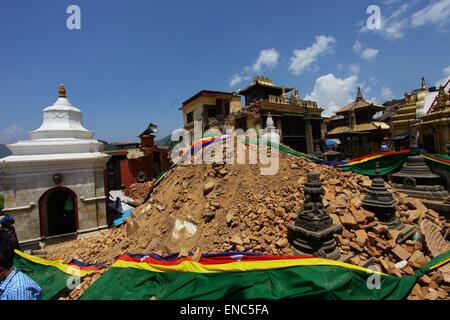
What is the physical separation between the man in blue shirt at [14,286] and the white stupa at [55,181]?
6889 mm

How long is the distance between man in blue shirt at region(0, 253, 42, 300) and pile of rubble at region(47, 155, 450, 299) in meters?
3.10

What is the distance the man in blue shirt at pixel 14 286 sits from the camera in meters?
3.42

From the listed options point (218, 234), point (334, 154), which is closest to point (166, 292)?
point (218, 234)

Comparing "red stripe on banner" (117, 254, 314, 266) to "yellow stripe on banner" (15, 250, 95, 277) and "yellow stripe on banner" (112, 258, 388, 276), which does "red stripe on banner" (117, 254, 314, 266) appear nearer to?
"yellow stripe on banner" (112, 258, 388, 276)

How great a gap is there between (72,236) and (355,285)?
11214mm

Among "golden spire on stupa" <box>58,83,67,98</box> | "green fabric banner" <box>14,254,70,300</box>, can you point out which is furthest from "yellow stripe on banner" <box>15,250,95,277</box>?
"golden spire on stupa" <box>58,83,67,98</box>

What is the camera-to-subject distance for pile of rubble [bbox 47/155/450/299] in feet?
17.0

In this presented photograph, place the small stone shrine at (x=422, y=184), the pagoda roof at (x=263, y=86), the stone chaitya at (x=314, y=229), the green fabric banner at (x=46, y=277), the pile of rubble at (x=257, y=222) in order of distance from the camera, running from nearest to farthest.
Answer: the stone chaitya at (x=314, y=229)
the pile of rubble at (x=257, y=222)
the green fabric banner at (x=46, y=277)
the small stone shrine at (x=422, y=184)
the pagoda roof at (x=263, y=86)

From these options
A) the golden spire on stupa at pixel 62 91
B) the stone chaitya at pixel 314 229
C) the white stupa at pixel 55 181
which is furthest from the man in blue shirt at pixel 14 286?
the golden spire on stupa at pixel 62 91

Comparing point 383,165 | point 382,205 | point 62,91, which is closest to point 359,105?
point 383,165

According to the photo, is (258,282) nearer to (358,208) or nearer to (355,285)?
(355,285)

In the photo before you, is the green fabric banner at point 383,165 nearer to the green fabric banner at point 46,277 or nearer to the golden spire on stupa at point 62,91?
the green fabric banner at point 46,277

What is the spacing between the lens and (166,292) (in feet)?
13.9
